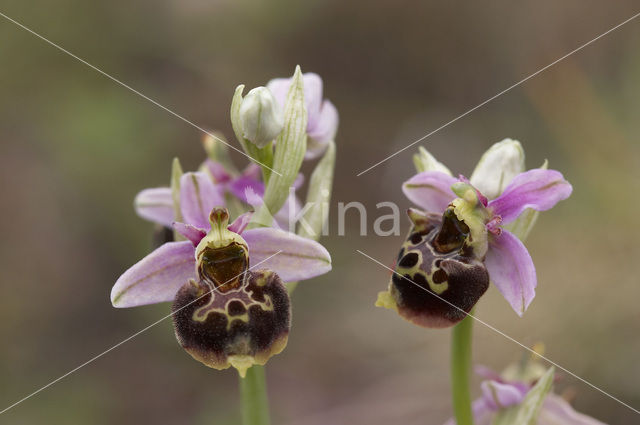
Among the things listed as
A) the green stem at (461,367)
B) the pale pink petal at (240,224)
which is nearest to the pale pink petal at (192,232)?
the pale pink petal at (240,224)

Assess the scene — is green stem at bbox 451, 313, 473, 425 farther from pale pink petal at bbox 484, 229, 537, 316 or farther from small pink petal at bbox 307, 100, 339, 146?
small pink petal at bbox 307, 100, 339, 146

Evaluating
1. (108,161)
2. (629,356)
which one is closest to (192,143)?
(108,161)

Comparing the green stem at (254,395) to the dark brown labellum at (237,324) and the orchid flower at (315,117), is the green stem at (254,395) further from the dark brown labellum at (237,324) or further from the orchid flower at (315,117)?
the orchid flower at (315,117)

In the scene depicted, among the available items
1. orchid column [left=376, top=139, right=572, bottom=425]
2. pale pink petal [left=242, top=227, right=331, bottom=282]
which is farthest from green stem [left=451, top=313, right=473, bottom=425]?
pale pink petal [left=242, top=227, right=331, bottom=282]

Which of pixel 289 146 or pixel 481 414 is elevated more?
pixel 289 146

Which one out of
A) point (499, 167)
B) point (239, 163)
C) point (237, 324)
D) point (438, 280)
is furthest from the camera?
point (239, 163)

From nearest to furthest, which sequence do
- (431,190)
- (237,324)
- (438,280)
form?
(237,324)
(438,280)
(431,190)

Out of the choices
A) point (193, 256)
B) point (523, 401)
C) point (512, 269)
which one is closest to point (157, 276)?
point (193, 256)

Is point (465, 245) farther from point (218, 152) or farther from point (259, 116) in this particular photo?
point (218, 152)
